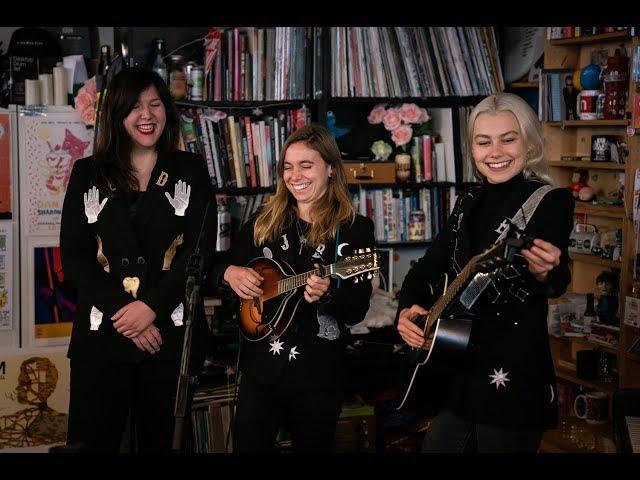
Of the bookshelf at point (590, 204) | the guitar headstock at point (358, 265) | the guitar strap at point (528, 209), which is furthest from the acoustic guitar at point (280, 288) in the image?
the bookshelf at point (590, 204)

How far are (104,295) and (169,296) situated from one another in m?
0.19

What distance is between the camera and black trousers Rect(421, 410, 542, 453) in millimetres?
2145

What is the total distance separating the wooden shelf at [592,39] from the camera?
391 centimetres

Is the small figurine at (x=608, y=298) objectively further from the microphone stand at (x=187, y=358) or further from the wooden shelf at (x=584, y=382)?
the microphone stand at (x=187, y=358)

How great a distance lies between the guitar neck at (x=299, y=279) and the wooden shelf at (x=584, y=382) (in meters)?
1.89

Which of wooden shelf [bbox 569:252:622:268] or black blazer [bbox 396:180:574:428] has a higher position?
wooden shelf [bbox 569:252:622:268]

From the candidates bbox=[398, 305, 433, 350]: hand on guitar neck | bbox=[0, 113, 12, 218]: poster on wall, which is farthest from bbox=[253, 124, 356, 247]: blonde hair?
bbox=[0, 113, 12, 218]: poster on wall

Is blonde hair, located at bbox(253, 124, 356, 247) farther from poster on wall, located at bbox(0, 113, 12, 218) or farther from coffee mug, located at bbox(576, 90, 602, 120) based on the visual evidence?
coffee mug, located at bbox(576, 90, 602, 120)

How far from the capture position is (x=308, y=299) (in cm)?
245

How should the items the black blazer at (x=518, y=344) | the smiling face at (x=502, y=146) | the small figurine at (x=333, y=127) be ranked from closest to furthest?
the black blazer at (x=518, y=344), the smiling face at (x=502, y=146), the small figurine at (x=333, y=127)

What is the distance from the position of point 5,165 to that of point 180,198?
1.46 meters

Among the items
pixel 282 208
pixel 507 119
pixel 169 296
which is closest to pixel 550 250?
pixel 507 119

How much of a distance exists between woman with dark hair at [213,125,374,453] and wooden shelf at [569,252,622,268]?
1.72 meters
